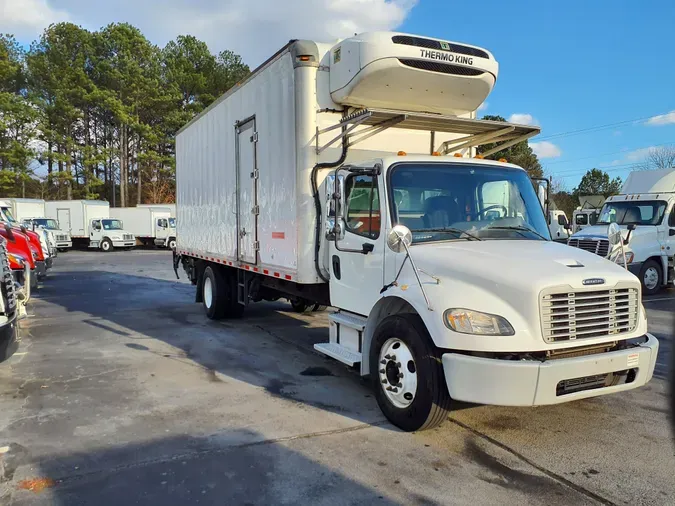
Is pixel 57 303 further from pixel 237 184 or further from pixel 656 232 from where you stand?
pixel 656 232

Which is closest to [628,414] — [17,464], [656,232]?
[17,464]

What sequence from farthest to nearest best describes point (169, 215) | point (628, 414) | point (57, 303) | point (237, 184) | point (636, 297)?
point (169, 215) → point (57, 303) → point (237, 184) → point (628, 414) → point (636, 297)

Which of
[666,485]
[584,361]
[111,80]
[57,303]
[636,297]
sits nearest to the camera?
[666,485]

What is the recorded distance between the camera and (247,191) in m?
8.16

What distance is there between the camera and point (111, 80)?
43031mm

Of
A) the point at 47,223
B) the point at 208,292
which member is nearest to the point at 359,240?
the point at 208,292

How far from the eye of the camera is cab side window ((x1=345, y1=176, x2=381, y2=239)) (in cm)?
528

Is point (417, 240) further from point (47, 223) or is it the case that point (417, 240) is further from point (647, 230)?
point (47, 223)

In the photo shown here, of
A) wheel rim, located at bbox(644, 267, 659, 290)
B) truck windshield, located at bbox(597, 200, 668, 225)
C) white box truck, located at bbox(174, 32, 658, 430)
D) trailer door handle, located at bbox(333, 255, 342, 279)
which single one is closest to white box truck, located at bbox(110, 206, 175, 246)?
truck windshield, located at bbox(597, 200, 668, 225)

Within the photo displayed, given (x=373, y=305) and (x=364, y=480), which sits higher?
(x=373, y=305)

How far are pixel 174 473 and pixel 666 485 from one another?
3.42 meters

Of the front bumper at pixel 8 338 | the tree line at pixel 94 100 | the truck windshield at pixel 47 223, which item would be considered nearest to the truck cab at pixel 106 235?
the truck windshield at pixel 47 223

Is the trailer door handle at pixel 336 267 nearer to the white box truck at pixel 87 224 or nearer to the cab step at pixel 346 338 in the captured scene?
the cab step at pixel 346 338

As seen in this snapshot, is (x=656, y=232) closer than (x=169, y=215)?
Yes
